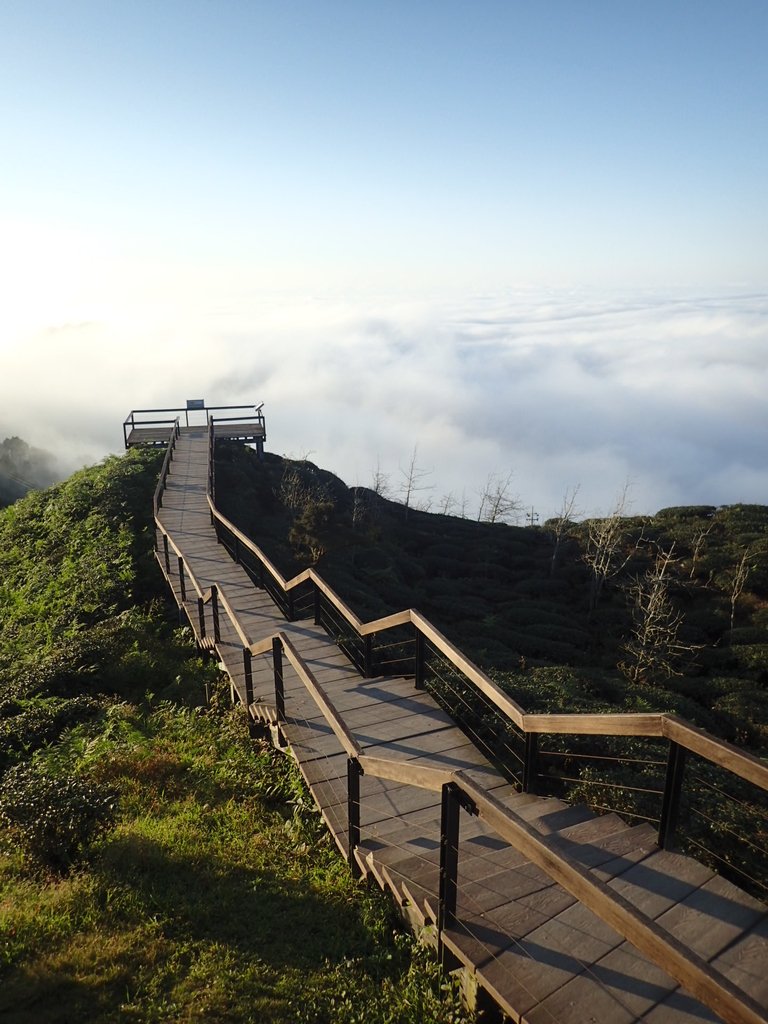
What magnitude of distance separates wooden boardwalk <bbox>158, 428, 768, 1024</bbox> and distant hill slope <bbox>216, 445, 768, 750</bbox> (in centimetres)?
546

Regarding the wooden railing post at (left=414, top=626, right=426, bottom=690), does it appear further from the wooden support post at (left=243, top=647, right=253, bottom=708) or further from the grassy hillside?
the wooden support post at (left=243, top=647, right=253, bottom=708)

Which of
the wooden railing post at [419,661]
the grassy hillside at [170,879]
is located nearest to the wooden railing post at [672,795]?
the grassy hillside at [170,879]

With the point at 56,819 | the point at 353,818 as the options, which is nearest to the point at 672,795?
the point at 353,818

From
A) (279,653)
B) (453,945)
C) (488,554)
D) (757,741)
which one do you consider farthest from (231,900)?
(488,554)

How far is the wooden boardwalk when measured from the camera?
3707 millimetres

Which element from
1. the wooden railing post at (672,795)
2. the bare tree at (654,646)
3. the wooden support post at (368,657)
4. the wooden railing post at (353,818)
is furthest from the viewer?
the bare tree at (654,646)

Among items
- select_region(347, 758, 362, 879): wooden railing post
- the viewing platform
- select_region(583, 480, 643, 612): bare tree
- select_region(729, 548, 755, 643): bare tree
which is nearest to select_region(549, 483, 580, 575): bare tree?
select_region(583, 480, 643, 612): bare tree

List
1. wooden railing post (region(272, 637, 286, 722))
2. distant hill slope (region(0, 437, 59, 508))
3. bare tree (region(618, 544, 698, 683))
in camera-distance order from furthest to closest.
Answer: distant hill slope (region(0, 437, 59, 508)), bare tree (region(618, 544, 698, 683)), wooden railing post (region(272, 637, 286, 722))

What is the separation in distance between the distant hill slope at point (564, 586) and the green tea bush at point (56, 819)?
310 inches

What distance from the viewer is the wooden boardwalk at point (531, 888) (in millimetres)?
3707

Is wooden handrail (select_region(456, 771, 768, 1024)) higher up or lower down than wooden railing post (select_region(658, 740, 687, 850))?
higher up

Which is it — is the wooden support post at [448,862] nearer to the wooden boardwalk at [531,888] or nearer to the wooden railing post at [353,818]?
the wooden boardwalk at [531,888]

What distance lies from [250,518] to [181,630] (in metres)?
13.3

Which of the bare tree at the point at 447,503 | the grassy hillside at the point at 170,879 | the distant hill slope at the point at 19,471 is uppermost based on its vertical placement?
the grassy hillside at the point at 170,879
